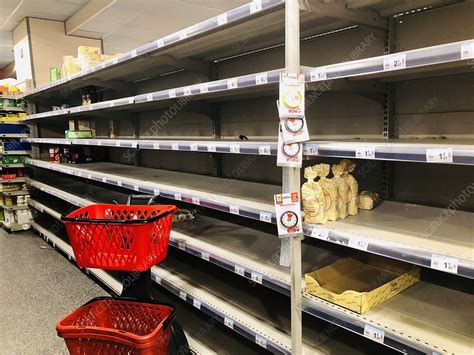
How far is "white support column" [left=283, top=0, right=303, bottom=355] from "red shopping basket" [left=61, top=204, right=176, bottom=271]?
0.66 metres

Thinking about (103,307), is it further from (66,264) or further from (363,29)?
(66,264)

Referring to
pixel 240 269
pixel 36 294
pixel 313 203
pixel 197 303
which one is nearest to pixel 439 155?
pixel 313 203

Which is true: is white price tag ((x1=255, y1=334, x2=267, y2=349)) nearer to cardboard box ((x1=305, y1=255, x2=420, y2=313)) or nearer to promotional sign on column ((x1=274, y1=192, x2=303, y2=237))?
cardboard box ((x1=305, y1=255, x2=420, y2=313))

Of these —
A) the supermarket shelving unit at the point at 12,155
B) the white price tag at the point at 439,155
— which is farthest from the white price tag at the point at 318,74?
the supermarket shelving unit at the point at 12,155

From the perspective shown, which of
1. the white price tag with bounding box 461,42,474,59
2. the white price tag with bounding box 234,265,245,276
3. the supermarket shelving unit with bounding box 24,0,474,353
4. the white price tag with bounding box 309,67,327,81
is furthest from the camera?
the white price tag with bounding box 234,265,245,276

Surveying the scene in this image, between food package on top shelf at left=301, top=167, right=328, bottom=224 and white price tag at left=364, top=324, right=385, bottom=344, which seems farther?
food package on top shelf at left=301, top=167, right=328, bottom=224

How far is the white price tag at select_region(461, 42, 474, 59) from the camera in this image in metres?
1.01

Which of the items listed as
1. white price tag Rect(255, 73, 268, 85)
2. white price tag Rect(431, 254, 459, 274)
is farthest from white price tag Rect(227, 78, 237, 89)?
white price tag Rect(431, 254, 459, 274)

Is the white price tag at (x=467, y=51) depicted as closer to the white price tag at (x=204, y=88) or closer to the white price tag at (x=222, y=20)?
the white price tag at (x=222, y=20)

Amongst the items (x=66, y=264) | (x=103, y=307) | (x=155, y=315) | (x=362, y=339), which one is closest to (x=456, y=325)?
(x=362, y=339)

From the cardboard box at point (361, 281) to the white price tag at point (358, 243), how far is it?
7.2 inches

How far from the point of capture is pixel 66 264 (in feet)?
12.7

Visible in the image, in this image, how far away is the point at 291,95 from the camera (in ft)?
4.69

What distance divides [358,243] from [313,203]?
9.6 inches
